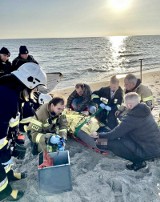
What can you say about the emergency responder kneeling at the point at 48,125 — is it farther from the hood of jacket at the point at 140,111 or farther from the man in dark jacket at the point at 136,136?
the hood of jacket at the point at 140,111

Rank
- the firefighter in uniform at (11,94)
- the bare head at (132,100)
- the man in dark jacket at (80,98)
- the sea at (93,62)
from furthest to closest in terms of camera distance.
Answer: the sea at (93,62) → the man in dark jacket at (80,98) → the bare head at (132,100) → the firefighter in uniform at (11,94)

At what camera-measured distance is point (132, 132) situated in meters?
4.67

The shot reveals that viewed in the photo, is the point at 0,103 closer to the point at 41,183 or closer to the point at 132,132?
the point at 41,183

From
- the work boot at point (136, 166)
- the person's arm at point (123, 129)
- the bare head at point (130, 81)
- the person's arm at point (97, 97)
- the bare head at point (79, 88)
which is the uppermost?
the bare head at point (130, 81)

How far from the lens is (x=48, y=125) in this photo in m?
4.67

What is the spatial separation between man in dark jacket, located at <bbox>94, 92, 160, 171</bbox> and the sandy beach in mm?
220

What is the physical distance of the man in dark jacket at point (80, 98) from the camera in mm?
6414

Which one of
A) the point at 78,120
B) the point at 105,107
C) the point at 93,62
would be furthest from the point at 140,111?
the point at 93,62

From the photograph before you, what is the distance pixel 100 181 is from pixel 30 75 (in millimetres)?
2009

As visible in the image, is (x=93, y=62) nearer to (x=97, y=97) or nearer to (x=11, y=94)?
(x=97, y=97)

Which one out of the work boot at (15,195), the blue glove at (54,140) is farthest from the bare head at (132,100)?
the work boot at (15,195)

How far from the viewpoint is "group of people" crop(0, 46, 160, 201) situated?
3.49m

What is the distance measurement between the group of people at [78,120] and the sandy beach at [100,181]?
0.18m

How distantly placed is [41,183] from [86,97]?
2.95 meters
